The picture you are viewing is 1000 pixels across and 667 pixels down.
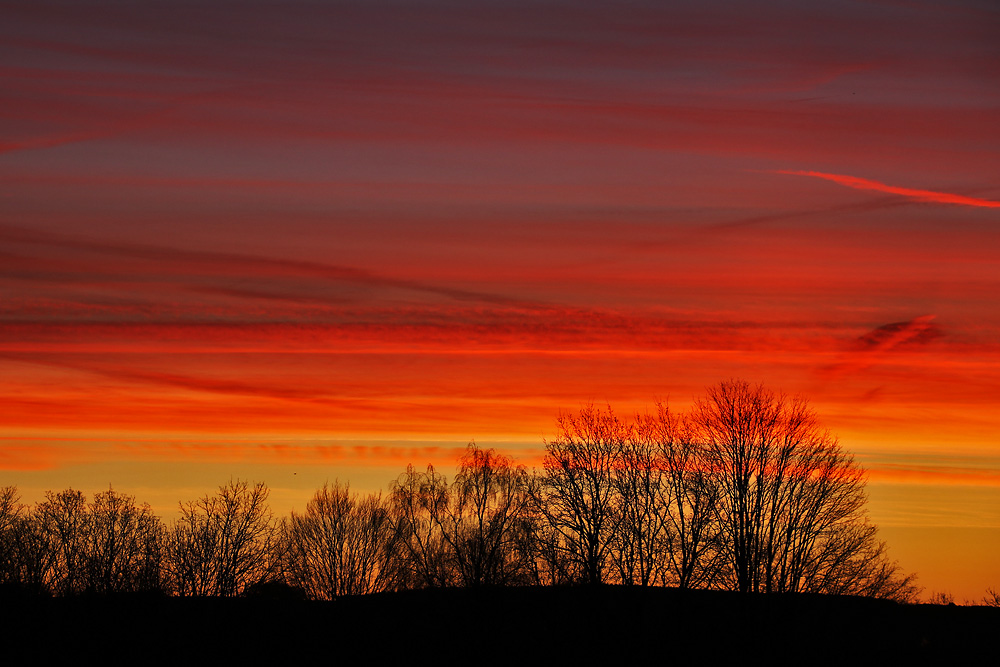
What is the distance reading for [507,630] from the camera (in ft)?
204

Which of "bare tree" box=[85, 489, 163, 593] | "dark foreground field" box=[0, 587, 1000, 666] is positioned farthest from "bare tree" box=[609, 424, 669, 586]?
"bare tree" box=[85, 489, 163, 593]

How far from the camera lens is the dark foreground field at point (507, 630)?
5447 cm

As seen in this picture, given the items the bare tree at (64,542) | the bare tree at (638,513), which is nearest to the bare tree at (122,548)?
the bare tree at (64,542)

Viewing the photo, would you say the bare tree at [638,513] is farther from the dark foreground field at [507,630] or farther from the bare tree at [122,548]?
the bare tree at [122,548]

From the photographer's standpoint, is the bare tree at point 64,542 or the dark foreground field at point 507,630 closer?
the dark foreground field at point 507,630

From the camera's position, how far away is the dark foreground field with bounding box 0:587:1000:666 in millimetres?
54469

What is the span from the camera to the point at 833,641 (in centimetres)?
5572

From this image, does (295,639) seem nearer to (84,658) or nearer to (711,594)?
(84,658)

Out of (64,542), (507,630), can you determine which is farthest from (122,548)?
(507,630)

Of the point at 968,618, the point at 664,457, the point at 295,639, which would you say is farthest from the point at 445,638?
the point at 968,618

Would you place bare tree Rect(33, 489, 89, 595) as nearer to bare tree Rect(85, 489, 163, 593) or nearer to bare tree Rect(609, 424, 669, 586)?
bare tree Rect(85, 489, 163, 593)

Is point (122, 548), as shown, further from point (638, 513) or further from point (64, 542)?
point (638, 513)

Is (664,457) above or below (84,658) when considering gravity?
above

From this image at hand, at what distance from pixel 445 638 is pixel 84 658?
2103 centimetres
